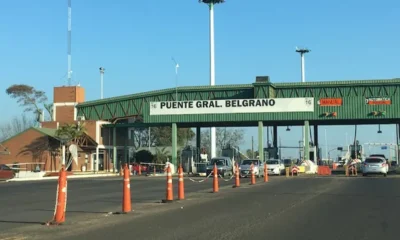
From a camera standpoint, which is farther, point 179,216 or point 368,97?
point 368,97

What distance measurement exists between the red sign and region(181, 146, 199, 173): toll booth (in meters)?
15.3

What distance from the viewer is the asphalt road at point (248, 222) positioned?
1062 centimetres

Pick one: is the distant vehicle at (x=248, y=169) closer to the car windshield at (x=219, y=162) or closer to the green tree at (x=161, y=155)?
the car windshield at (x=219, y=162)

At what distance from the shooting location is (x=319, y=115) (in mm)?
55062

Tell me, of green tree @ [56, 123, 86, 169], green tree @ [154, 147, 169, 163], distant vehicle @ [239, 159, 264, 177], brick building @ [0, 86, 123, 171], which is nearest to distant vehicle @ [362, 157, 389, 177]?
distant vehicle @ [239, 159, 264, 177]

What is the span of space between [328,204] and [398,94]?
43294 mm

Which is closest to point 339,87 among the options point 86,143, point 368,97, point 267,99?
point 368,97

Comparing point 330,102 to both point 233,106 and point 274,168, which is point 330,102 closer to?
point 233,106

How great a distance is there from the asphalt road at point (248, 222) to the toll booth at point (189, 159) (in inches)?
1567

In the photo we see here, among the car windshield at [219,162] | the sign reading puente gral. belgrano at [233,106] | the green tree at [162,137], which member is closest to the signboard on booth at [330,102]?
the sign reading puente gral. belgrano at [233,106]

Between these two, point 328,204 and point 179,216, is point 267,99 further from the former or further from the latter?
point 179,216

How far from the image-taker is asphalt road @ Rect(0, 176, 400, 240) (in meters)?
10.6

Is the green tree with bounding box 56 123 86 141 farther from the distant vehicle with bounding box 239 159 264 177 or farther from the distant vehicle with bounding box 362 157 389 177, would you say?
the distant vehicle with bounding box 362 157 389 177

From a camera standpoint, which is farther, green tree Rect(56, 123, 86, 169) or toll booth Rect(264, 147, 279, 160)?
toll booth Rect(264, 147, 279, 160)
